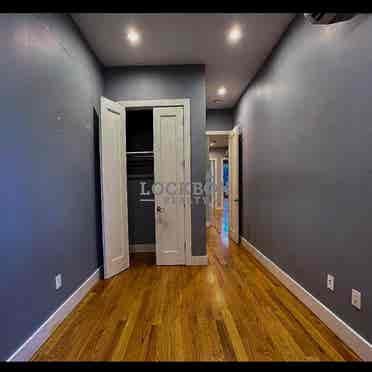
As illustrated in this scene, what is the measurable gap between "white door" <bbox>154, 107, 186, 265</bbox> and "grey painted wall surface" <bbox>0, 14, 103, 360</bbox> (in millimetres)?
995

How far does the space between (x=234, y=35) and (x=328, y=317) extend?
3045mm

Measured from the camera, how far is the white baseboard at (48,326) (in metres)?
1.42

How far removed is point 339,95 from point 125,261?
3101 mm

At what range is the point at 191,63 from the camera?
313 cm

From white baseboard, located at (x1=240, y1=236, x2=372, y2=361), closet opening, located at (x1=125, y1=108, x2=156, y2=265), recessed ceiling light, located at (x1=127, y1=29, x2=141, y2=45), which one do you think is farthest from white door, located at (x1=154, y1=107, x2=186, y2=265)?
white baseboard, located at (x1=240, y1=236, x2=372, y2=361)

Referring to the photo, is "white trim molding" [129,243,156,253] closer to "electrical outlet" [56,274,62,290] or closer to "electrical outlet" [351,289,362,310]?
"electrical outlet" [56,274,62,290]

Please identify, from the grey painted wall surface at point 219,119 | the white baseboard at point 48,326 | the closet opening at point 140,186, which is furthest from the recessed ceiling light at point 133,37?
the grey painted wall surface at point 219,119

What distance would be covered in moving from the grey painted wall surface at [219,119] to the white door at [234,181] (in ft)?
3.00

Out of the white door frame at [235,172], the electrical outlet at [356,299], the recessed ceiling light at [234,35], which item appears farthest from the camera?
the white door frame at [235,172]

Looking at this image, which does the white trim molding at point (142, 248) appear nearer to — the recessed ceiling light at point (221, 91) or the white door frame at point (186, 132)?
the white door frame at point (186, 132)

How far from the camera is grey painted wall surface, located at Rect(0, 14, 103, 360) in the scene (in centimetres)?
136

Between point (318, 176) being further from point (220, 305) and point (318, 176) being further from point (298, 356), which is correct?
point (220, 305)

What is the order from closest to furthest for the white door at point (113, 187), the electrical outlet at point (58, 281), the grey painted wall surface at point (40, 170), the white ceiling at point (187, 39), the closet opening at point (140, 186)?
the grey painted wall surface at point (40, 170) → the electrical outlet at point (58, 281) → the white ceiling at point (187, 39) → the white door at point (113, 187) → the closet opening at point (140, 186)
